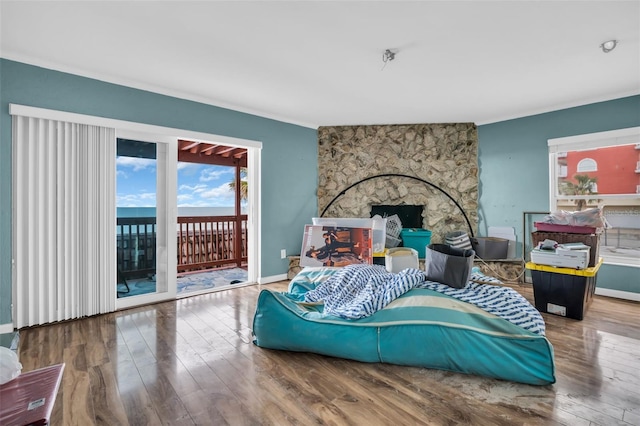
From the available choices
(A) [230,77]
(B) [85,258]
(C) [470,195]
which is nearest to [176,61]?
(A) [230,77]

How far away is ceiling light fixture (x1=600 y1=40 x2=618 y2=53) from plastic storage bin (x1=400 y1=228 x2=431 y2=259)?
2725 mm

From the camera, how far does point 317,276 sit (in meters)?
3.13

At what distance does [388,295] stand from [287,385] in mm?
899

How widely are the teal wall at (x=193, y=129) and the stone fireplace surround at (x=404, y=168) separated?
32cm

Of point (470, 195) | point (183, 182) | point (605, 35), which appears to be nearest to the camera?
point (605, 35)

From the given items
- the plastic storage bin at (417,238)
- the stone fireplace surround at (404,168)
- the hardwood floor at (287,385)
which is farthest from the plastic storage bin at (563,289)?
the stone fireplace surround at (404,168)

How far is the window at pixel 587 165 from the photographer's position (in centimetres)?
395

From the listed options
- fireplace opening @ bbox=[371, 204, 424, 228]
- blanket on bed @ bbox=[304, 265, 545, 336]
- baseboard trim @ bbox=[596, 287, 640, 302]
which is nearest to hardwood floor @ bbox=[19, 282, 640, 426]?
blanket on bed @ bbox=[304, 265, 545, 336]

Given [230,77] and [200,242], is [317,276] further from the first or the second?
[200,242]

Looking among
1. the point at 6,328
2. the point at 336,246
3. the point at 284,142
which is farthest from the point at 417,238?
the point at 6,328

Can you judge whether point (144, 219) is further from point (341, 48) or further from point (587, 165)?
point (587, 165)

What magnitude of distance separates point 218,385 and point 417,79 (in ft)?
A: 10.5

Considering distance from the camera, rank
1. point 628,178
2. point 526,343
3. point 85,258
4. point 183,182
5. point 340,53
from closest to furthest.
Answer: point 526,343 < point 340,53 < point 85,258 < point 628,178 < point 183,182

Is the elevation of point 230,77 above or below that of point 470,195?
above
